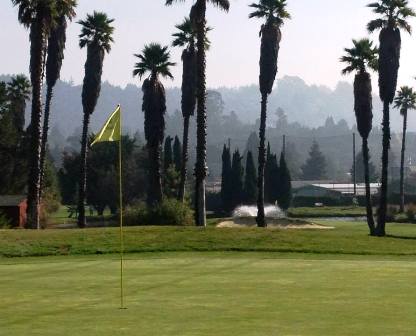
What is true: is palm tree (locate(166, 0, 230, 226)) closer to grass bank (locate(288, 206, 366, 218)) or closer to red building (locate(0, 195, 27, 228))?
red building (locate(0, 195, 27, 228))

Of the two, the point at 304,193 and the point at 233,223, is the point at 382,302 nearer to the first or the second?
the point at 233,223

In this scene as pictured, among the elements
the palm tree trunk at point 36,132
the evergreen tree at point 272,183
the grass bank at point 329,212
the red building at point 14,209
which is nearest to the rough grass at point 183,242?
the palm tree trunk at point 36,132

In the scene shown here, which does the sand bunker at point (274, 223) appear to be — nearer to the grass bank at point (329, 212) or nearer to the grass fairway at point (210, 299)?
the grass bank at point (329, 212)

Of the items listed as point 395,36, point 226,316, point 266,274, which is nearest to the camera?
point 226,316

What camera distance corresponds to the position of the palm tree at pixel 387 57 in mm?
51688

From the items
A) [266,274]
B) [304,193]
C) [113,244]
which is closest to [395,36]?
[113,244]

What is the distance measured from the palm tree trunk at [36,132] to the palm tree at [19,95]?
30.7 metres

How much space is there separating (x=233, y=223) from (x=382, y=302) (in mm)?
49462

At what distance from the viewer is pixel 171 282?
1861cm

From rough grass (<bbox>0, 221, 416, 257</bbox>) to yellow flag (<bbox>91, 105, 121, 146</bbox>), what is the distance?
52.4ft

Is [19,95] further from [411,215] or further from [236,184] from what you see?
[411,215]

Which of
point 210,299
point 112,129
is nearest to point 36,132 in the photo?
point 112,129

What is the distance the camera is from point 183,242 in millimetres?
33156

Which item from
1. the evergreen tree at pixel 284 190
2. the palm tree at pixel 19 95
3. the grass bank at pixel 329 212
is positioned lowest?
the grass bank at pixel 329 212
